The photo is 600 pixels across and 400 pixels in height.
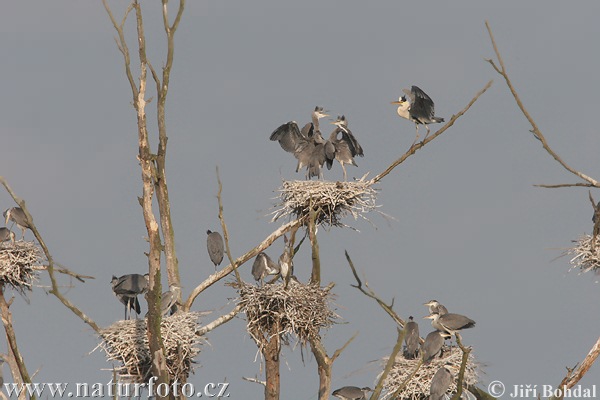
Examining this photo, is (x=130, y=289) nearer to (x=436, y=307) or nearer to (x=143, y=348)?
(x=143, y=348)

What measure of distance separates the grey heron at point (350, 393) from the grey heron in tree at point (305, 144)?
3.37 meters

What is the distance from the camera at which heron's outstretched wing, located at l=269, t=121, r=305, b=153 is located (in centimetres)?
2236

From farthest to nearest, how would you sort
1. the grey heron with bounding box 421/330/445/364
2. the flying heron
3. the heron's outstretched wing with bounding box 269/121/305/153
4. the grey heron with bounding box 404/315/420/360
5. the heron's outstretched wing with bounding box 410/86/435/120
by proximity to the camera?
the heron's outstretched wing with bounding box 269/121/305/153 < the heron's outstretched wing with bounding box 410/86/435/120 < the flying heron < the grey heron with bounding box 404/315/420/360 < the grey heron with bounding box 421/330/445/364

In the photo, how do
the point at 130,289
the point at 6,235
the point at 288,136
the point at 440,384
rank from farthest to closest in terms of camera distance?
the point at 288,136
the point at 6,235
the point at 130,289
the point at 440,384

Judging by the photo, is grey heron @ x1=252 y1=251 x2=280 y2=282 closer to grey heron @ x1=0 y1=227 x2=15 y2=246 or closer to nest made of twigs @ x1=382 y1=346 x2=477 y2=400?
nest made of twigs @ x1=382 y1=346 x2=477 y2=400

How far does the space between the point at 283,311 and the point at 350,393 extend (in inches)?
81.3

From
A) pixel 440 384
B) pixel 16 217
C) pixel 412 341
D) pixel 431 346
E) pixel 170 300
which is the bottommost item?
pixel 440 384

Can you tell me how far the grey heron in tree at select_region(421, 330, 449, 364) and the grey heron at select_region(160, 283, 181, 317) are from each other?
3.83m

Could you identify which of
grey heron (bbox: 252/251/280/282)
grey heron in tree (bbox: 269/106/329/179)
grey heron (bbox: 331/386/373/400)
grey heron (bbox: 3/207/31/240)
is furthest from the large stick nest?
grey heron (bbox: 3/207/31/240)

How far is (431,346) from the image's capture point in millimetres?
18734

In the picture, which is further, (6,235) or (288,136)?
(288,136)

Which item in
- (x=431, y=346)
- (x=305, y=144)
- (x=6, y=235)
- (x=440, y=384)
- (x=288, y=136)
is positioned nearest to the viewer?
(x=440, y=384)

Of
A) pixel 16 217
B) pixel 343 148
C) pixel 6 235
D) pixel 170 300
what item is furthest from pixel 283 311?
pixel 16 217

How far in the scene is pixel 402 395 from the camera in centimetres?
1884
